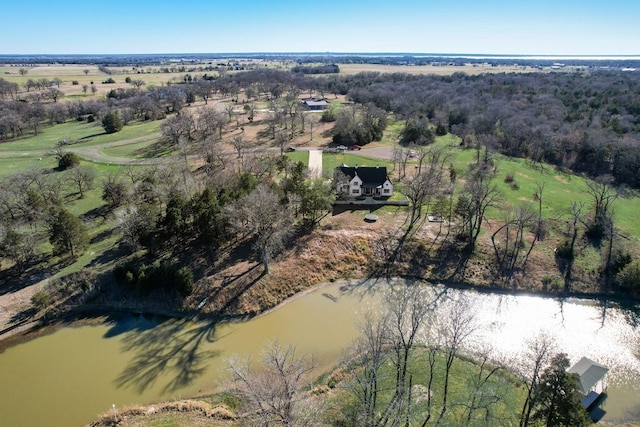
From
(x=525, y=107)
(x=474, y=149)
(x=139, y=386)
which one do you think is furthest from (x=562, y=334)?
(x=525, y=107)

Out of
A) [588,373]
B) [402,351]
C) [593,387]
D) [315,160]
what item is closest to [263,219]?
[402,351]

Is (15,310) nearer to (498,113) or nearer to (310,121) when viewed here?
(310,121)

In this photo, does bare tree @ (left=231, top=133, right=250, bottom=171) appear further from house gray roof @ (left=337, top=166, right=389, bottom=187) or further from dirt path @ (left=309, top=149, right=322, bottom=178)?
house gray roof @ (left=337, top=166, right=389, bottom=187)

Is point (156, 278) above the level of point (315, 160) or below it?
below

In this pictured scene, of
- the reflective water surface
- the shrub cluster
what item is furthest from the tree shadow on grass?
the reflective water surface

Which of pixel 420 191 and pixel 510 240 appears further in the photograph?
pixel 420 191

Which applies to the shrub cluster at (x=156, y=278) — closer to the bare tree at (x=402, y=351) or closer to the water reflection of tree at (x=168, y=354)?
the water reflection of tree at (x=168, y=354)
